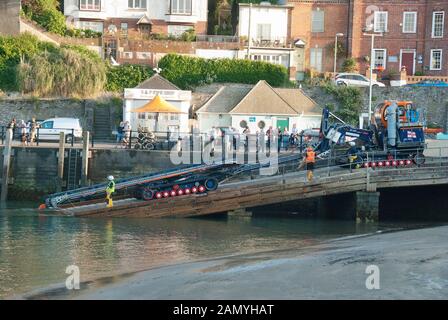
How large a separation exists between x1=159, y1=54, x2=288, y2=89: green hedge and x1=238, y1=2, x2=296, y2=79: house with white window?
14.0 ft

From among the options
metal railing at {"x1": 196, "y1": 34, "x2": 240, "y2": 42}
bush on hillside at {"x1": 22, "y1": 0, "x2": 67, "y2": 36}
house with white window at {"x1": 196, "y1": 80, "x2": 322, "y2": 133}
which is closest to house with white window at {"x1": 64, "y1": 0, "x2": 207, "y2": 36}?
metal railing at {"x1": 196, "y1": 34, "x2": 240, "y2": 42}

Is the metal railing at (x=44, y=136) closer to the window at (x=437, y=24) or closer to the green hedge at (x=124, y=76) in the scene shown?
the green hedge at (x=124, y=76)

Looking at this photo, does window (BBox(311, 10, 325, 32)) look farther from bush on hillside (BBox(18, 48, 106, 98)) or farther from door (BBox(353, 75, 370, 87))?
bush on hillside (BBox(18, 48, 106, 98))

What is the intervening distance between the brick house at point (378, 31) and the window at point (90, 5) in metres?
12.7

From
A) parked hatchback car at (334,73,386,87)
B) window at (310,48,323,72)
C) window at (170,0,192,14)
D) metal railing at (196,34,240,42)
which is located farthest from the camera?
window at (310,48,323,72)

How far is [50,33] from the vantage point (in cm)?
5812

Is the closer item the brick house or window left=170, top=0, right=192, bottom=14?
window left=170, top=0, right=192, bottom=14

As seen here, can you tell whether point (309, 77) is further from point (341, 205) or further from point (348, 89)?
point (341, 205)

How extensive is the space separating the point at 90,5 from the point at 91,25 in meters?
1.32

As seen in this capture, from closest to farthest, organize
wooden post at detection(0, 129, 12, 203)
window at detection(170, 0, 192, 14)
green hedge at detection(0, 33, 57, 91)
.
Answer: wooden post at detection(0, 129, 12, 203)
green hedge at detection(0, 33, 57, 91)
window at detection(170, 0, 192, 14)

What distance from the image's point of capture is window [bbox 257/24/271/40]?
62.6 meters

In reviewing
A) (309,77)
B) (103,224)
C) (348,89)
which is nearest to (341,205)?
(103,224)

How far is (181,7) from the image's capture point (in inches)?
2485

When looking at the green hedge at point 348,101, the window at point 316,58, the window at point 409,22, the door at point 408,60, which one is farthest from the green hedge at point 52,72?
the window at point 409,22
